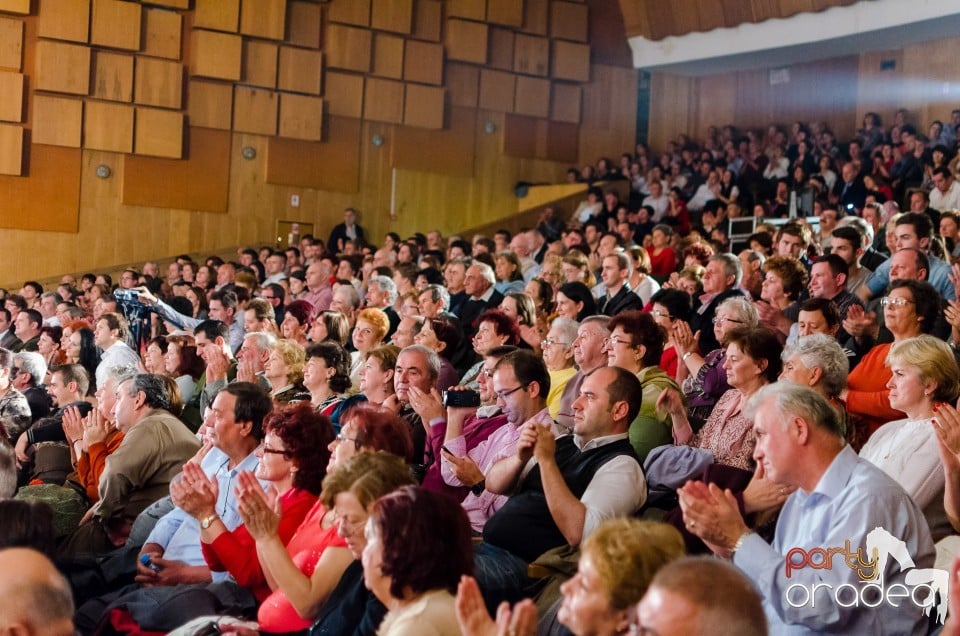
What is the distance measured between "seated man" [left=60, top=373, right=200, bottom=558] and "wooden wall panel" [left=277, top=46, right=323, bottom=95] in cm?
745

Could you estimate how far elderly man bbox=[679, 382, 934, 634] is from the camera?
195cm

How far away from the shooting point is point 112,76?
10.0 meters

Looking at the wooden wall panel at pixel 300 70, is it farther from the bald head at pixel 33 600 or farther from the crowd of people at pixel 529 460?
the bald head at pixel 33 600

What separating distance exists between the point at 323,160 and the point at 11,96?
2833 millimetres

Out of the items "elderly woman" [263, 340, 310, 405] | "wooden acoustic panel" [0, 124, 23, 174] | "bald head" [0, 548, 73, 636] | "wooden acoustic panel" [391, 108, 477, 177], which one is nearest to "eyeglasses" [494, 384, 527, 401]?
"elderly woman" [263, 340, 310, 405]

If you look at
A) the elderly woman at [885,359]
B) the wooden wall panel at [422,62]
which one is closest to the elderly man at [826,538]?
the elderly woman at [885,359]

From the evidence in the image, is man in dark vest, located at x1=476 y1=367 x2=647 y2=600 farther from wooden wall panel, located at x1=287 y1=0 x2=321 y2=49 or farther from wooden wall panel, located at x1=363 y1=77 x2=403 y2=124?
wooden wall panel, located at x1=363 y1=77 x2=403 y2=124

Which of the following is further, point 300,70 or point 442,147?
point 442,147

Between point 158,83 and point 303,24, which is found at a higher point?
point 303,24

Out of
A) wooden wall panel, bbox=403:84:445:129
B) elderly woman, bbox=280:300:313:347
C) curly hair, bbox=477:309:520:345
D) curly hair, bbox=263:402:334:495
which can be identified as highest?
wooden wall panel, bbox=403:84:445:129

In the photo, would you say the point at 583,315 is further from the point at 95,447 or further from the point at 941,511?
the point at 941,511

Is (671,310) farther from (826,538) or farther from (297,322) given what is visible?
(297,322)

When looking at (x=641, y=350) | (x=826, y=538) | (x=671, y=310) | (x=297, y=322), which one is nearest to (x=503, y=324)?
(x=671, y=310)

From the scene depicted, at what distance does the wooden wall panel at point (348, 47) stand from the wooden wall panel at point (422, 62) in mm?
403
